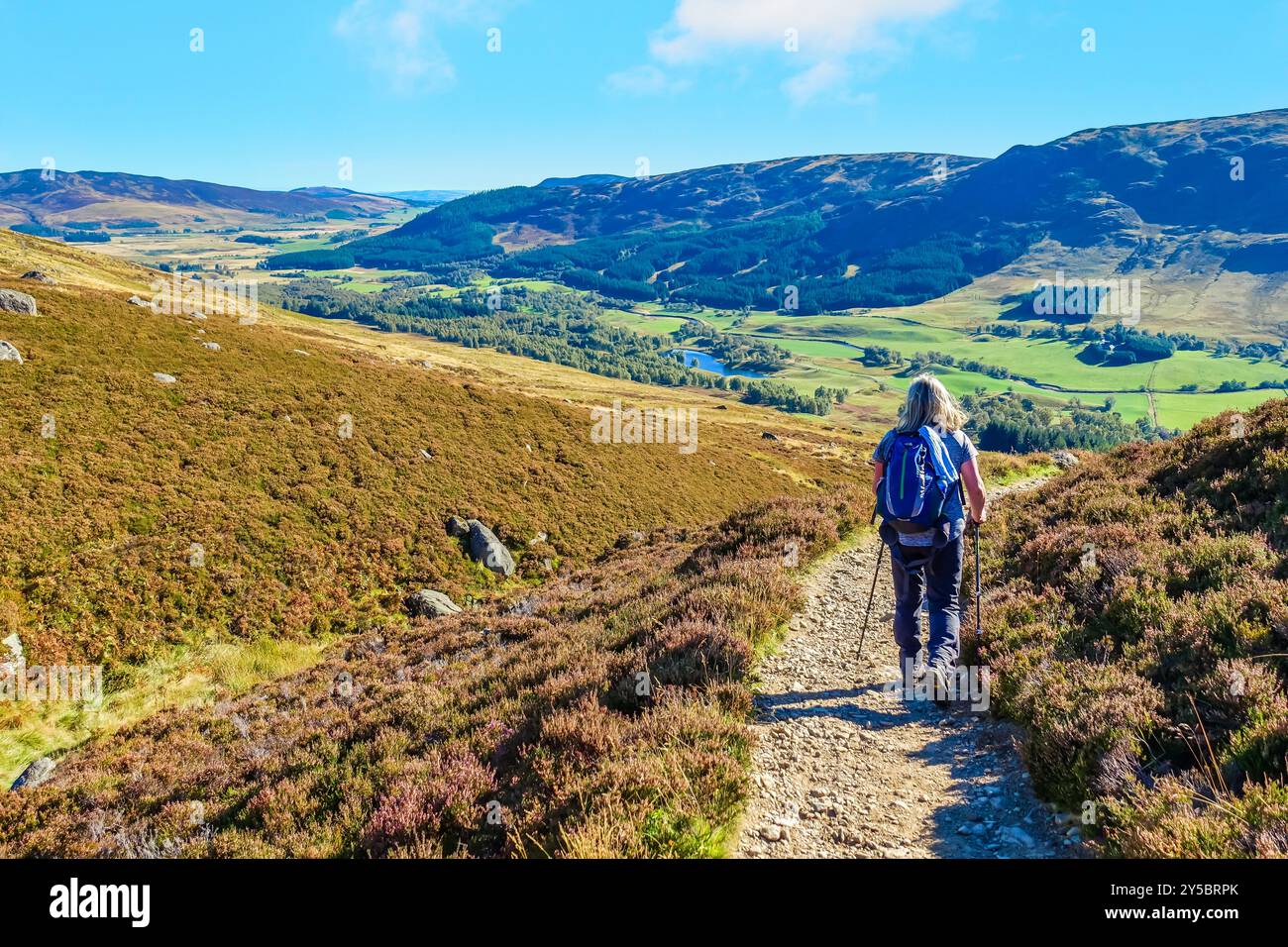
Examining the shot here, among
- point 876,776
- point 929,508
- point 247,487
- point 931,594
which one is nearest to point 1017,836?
point 876,776

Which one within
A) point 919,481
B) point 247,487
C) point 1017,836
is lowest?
point 1017,836

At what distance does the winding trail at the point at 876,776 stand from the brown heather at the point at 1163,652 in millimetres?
465

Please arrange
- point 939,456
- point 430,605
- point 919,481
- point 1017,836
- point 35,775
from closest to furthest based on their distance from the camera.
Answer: point 1017,836 → point 919,481 → point 939,456 → point 35,775 → point 430,605

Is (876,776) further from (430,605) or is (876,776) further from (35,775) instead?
(430,605)

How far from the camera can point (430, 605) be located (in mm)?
20875

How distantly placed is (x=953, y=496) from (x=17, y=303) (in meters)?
40.5

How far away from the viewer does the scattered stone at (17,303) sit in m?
28.6

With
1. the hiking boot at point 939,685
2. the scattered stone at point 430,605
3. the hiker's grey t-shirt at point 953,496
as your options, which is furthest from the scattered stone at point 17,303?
the hiking boot at point 939,685

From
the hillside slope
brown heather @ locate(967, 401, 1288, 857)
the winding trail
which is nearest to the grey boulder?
the hillside slope

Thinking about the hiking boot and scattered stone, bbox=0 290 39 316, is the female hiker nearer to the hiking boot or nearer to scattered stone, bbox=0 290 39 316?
the hiking boot

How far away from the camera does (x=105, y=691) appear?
46.9 ft

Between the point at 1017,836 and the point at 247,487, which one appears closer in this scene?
the point at 1017,836

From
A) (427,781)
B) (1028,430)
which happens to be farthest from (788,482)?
(1028,430)
